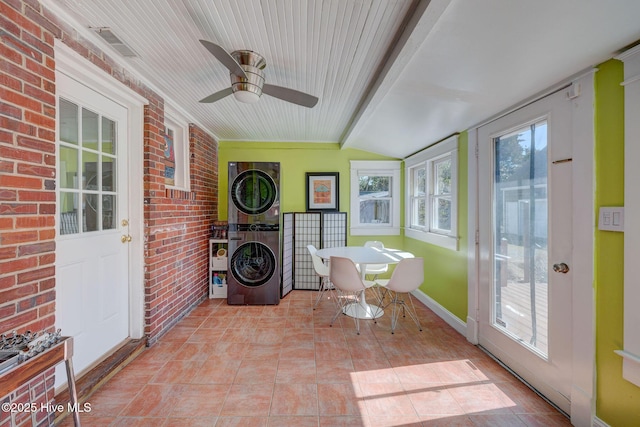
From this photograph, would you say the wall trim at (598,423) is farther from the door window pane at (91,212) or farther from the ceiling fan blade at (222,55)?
the door window pane at (91,212)

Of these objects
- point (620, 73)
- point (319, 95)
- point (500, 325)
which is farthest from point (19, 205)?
Result: point (500, 325)

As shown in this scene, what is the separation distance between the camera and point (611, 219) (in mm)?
1428

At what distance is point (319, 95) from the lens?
8.68 ft

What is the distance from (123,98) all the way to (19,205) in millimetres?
1246

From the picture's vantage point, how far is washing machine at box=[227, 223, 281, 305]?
3.51 m

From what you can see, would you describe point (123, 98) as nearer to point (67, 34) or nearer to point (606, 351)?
point (67, 34)

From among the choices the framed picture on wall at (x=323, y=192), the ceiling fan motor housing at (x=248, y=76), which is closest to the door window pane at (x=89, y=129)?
the ceiling fan motor housing at (x=248, y=76)

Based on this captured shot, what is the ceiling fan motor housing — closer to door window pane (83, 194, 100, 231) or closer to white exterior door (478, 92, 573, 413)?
door window pane (83, 194, 100, 231)

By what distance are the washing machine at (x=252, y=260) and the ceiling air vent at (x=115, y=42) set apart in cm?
205

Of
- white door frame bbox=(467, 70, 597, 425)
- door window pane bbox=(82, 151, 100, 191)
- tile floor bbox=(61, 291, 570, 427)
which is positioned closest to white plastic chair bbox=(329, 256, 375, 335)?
tile floor bbox=(61, 291, 570, 427)

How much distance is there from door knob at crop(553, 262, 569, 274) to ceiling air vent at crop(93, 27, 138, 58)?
3.19 metres

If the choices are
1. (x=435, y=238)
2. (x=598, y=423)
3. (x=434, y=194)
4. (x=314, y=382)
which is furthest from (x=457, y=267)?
(x=314, y=382)

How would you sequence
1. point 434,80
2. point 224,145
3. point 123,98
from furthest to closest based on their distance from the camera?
point 224,145, point 123,98, point 434,80

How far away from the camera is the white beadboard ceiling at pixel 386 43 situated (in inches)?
50.6
